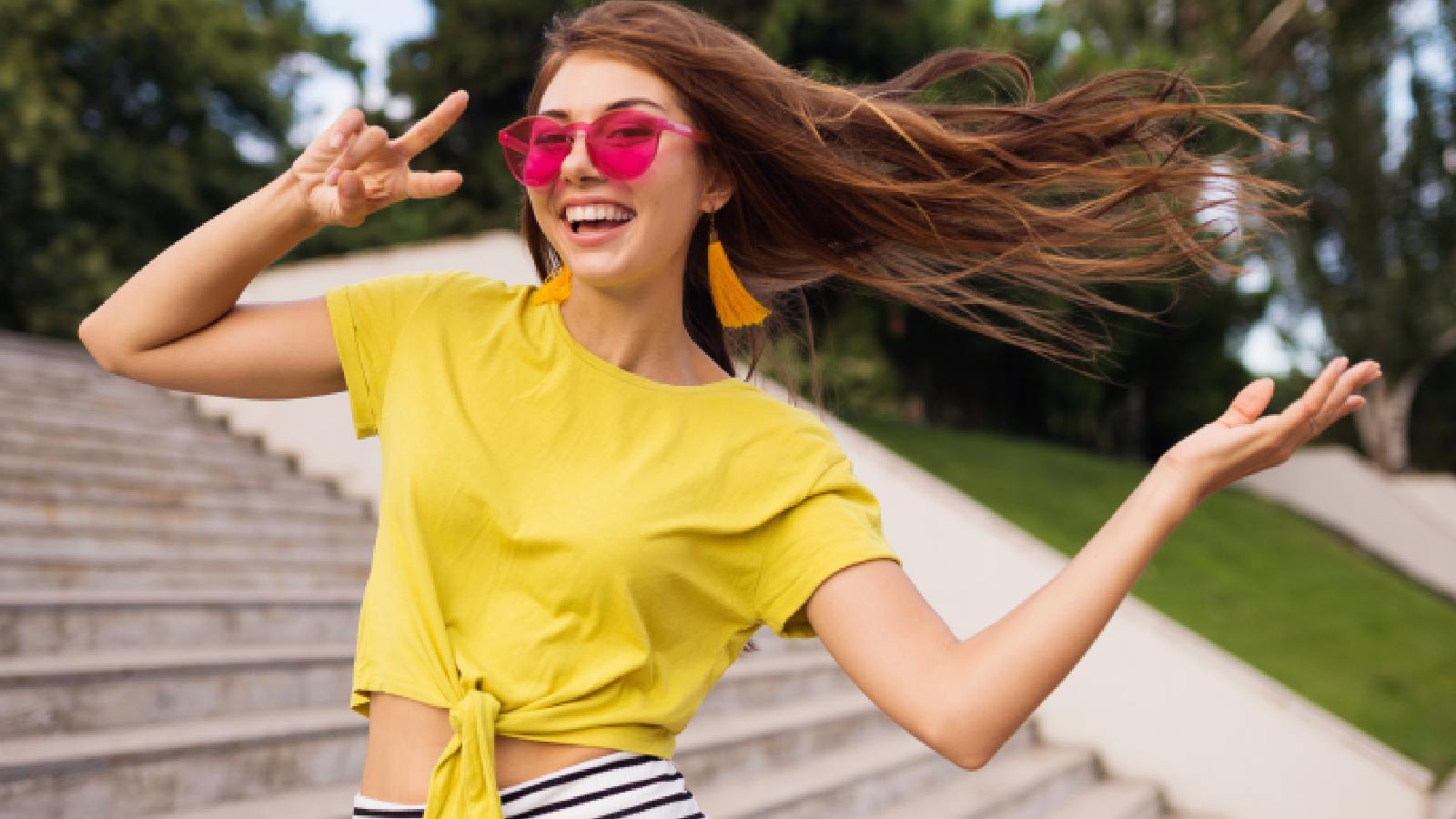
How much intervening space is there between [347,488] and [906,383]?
39.1ft

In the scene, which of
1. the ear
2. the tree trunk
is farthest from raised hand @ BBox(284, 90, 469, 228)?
the tree trunk

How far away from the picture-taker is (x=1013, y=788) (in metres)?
5.45

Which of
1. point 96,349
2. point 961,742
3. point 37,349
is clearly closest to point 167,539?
point 37,349

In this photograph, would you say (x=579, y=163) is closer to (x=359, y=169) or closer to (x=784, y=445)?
(x=359, y=169)

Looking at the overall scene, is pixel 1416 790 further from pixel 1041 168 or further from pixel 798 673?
pixel 1041 168

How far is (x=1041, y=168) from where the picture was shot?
203 cm

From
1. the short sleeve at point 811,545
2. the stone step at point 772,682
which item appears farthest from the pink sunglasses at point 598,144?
the stone step at point 772,682

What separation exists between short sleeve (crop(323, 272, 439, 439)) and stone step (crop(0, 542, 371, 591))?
3296 millimetres

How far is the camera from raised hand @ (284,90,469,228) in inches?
60.2

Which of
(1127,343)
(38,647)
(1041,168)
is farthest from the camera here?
(1127,343)

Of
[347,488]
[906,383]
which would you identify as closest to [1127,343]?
[906,383]

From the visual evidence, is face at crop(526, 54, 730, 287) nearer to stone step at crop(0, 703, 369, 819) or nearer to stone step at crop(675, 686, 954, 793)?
stone step at crop(0, 703, 369, 819)

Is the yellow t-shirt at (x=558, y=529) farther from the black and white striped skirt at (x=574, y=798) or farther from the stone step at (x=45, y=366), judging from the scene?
the stone step at (x=45, y=366)

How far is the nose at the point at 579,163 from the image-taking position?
1619 millimetres
